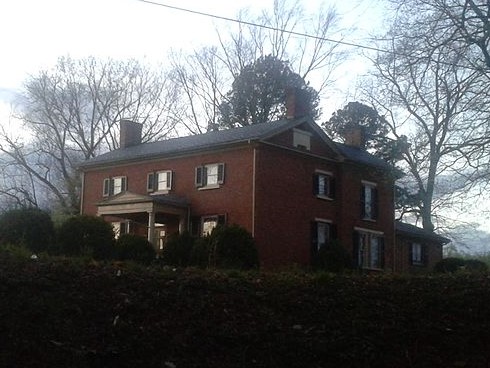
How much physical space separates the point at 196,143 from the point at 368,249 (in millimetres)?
10421

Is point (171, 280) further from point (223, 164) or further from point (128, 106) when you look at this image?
point (128, 106)

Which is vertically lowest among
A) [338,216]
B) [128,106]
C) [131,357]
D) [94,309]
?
[131,357]

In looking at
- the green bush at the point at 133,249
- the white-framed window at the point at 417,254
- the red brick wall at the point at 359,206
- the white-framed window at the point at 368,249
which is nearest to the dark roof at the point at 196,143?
the red brick wall at the point at 359,206

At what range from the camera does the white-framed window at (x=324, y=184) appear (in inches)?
1265

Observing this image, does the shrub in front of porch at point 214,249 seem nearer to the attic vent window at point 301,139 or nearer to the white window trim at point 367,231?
the attic vent window at point 301,139

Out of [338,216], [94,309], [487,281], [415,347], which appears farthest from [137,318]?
[338,216]

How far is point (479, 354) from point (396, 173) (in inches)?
678

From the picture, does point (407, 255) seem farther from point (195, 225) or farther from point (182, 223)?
point (182, 223)

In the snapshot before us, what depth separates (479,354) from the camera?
8.59 meters

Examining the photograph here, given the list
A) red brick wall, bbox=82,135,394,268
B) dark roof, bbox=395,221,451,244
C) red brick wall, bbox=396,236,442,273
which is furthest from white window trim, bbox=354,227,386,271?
red brick wall, bbox=396,236,442,273

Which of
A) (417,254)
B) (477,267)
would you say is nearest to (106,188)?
(417,254)

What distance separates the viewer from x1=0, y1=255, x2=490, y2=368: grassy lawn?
8.39 meters

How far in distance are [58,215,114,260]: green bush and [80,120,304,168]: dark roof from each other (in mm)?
8664

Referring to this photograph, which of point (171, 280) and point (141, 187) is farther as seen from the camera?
point (141, 187)
